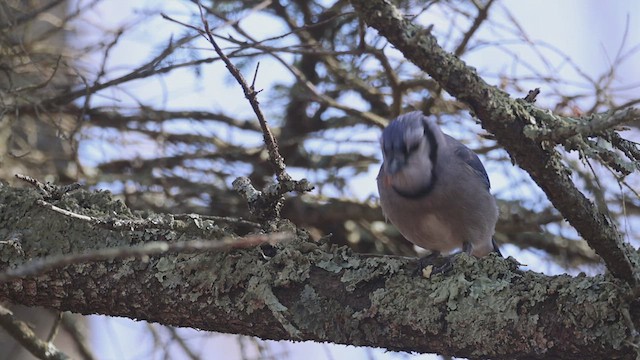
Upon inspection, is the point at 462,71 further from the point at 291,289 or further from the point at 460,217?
the point at 460,217

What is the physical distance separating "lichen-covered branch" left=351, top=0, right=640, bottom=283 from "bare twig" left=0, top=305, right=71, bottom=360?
1.55 meters

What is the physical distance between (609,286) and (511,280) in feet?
0.81

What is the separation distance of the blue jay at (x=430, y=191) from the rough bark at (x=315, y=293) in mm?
608

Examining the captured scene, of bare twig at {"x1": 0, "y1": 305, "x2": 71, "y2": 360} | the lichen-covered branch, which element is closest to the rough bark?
the lichen-covered branch

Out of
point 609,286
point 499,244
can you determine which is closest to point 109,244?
point 609,286

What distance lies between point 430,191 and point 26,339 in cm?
140

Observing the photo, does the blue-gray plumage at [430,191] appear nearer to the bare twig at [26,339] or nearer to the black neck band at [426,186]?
the black neck band at [426,186]

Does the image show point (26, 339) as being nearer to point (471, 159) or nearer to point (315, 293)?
point (315, 293)

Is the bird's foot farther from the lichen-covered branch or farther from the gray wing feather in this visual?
the gray wing feather

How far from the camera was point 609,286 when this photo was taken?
6.12 ft

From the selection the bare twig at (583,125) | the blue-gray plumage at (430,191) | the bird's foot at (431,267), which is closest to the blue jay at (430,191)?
the blue-gray plumage at (430,191)

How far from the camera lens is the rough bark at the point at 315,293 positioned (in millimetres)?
1887

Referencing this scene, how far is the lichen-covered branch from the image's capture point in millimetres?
1893

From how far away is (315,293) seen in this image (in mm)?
2096
